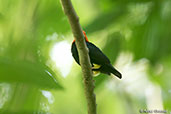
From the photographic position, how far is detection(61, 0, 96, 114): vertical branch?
4.55 feet

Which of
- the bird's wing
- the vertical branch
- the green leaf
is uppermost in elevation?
the bird's wing

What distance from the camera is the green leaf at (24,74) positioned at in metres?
0.73

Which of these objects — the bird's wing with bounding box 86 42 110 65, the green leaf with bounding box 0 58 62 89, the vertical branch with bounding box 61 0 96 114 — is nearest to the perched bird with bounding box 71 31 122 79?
the bird's wing with bounding box 86 42 110 65

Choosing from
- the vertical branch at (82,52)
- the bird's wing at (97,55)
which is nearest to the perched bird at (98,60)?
the bird's wing at (97,55)

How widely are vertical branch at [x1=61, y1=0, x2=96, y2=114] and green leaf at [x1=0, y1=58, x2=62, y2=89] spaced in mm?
622

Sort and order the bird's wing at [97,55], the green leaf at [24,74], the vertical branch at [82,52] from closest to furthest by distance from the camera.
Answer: the green leaf at [24,74] → the vertical branch at [82,52] → the bird's wing at [97,55]

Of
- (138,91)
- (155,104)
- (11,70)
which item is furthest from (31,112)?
(138,91)

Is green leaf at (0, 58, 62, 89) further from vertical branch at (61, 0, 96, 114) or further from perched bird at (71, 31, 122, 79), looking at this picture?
perched bird at (71, 31, 122, 79)

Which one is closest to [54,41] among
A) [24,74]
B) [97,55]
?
[97,55]

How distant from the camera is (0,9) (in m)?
1.93

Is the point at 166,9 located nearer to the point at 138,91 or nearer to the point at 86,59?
the point at 86,59

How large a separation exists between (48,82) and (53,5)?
1507mm

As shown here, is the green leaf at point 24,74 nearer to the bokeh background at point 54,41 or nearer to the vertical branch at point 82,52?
the bokeh background at point 54,41

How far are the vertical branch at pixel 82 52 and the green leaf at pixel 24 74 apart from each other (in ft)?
2.04
